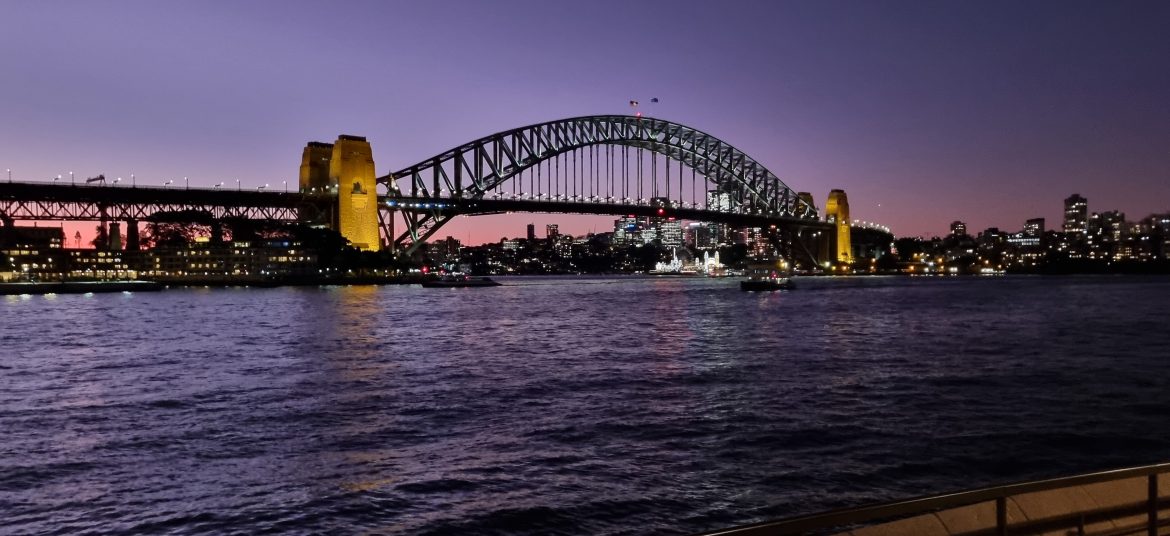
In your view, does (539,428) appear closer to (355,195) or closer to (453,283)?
(453,283)

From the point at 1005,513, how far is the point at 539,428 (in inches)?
400

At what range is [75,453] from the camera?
39.9 ft

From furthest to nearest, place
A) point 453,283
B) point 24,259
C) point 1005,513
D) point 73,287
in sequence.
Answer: point 24,259
point 453,283
point 73,287
point 1005,513

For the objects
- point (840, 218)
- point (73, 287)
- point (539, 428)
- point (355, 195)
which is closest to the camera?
point (539, 428)

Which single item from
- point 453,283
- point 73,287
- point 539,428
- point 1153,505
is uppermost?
point 1153,505

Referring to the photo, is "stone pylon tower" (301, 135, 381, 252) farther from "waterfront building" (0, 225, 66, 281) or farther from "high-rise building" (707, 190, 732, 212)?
"high-rise building" (707, 190, 732, 212)

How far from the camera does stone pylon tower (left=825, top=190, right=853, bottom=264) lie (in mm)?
145250

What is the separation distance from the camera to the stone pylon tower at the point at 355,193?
9862 centimetres

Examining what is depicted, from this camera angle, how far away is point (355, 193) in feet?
325

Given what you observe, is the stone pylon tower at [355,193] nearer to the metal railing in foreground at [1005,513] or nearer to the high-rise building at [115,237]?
the high-rise building at [115,237]

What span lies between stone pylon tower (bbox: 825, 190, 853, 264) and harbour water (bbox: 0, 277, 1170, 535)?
386ft

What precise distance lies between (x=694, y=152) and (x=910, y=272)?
75547 mm

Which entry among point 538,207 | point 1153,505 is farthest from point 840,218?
point 1153,505

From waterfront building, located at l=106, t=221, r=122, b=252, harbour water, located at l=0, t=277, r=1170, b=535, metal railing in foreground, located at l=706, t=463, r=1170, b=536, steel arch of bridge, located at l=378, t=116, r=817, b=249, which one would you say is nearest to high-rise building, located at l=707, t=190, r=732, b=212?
steel arch of bridge, located at l=378, t=116, r=817, b=249
